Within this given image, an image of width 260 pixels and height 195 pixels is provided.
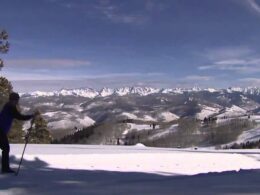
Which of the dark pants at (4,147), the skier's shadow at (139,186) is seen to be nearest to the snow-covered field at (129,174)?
the skier's shadow at (139,186)

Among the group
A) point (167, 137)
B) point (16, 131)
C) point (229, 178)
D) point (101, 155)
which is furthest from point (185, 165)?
point (167, 137)

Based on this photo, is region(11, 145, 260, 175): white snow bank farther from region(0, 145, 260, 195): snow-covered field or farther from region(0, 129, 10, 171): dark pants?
region(0, 129, 10, 171): dark pants

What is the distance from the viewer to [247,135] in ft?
655

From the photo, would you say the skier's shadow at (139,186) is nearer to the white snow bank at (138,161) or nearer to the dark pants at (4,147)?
the dark pants at (4,147)

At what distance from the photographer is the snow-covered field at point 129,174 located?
9195mm

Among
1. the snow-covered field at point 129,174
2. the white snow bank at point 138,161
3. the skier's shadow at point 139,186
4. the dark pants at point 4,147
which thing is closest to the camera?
the skier's shadow at point 139,186

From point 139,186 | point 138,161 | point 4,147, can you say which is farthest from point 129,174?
point 139,186

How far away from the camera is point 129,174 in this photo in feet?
49.1

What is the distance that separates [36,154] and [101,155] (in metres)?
2.72

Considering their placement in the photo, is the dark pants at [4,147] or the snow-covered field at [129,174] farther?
the dark pants at [4,147]

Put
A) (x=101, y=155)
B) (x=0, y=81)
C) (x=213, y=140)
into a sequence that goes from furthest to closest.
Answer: (x=213, y=140)
(x=0, y=81)
(x=101, y=155)

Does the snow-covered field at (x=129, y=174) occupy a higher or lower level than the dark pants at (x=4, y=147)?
lower

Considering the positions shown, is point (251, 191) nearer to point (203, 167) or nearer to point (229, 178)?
point (229, 178)

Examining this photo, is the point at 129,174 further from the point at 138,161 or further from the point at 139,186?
the point at 139,186
